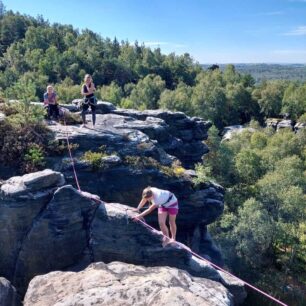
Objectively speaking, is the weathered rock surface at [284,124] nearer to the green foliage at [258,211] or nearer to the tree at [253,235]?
the green foliage at [258,211]

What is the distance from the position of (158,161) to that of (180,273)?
11152mm

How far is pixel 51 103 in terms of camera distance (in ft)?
70.4

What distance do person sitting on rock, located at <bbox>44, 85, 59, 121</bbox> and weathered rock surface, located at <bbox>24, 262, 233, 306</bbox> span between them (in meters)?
11.6

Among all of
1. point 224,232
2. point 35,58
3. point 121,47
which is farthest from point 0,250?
point 121,47

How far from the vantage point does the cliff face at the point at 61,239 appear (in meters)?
14.4

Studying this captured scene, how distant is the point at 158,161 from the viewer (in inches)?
875

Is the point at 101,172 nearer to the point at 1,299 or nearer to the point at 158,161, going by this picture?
the point at 158,161

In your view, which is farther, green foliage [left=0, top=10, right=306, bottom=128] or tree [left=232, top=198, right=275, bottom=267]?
green foliage [left=0, top=10, right=306, bottom=128]

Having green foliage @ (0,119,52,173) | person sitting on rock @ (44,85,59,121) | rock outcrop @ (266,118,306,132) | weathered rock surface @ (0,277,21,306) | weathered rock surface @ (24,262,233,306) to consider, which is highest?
person sitting on rock @ (44,85,59,121)

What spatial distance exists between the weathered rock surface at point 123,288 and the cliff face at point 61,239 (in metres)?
2.53

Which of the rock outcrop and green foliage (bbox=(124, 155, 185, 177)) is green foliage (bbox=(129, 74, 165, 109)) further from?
green foliage (bbox=(124, 155, 185, 177))

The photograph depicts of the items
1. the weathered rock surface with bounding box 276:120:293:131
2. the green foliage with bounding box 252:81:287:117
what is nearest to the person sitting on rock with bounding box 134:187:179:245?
the weathered rock surface with bounding box 276:120:293:131

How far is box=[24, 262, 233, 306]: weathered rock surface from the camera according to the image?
9.70 m

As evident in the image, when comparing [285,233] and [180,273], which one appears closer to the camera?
[180,273]
